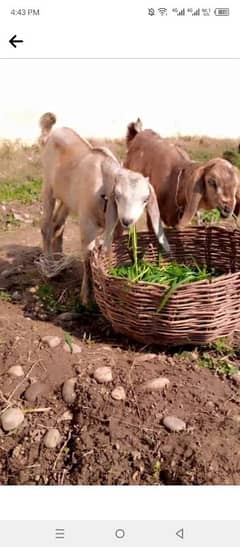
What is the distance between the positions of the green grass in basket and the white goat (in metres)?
0.16

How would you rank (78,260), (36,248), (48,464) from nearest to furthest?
(48,464) → (78,260) → (36,248)

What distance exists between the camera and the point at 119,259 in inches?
159

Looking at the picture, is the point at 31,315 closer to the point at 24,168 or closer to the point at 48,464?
the point at 48,464

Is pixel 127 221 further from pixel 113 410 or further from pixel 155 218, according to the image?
pixel 113 410

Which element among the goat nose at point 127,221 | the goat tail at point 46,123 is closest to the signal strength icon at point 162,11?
the goat nose at point 127,221

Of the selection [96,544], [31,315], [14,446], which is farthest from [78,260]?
[96,544]

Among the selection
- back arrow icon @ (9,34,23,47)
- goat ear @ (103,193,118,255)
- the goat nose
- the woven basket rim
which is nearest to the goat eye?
the woven basket rim

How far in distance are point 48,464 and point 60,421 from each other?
26cm

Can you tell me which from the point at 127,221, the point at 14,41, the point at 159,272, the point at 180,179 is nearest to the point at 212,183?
the point at 180,179

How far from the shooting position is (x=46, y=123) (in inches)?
202

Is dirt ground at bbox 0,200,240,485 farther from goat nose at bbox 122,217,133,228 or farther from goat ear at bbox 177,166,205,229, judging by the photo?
goat ear at bbox 177,166,205,229

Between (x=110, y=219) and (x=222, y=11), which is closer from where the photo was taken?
(x=222, y=11)

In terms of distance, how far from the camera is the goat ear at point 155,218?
146 inches

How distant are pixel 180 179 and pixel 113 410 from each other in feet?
7.45
